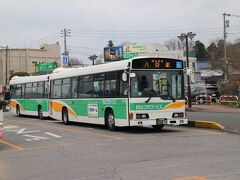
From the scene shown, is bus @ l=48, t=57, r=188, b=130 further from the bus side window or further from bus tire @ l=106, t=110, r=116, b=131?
the bus side window

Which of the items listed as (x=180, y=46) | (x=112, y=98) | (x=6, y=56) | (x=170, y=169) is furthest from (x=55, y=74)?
(x=180, y=46)

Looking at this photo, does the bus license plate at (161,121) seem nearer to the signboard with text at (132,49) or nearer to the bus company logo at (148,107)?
the bus company logo at (148,107)

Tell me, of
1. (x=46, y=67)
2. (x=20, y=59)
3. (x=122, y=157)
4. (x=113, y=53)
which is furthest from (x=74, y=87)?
(x=20, y=59)

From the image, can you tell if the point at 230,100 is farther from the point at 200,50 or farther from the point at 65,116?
the point at 200,50

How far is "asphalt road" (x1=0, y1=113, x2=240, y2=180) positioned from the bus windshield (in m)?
1.88

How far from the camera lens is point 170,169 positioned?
33.2ft

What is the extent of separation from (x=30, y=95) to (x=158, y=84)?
52.7 ft

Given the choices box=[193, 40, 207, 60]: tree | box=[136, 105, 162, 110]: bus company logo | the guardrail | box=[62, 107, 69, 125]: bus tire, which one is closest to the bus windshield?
box=[136, 105, 162, 110]: bus company logo

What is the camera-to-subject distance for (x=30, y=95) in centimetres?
3316

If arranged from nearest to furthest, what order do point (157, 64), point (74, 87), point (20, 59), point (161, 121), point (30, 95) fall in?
point (161, 121) → point (157, 64) → point (74, 87) → point (30, 95) → point (20, 59)

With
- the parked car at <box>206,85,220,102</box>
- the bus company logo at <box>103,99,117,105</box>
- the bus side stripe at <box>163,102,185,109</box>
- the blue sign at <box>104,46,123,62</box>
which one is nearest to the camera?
the bus side stripe at <box>163,102,185,109</box>

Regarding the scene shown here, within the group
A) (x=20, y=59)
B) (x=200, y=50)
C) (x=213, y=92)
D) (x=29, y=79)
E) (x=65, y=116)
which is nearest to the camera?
(x=65, y=116)

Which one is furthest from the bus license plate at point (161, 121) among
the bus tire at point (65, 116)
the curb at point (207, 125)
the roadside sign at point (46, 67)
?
the roadside sign at point (46, 67)

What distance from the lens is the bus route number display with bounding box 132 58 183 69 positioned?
747 inches
